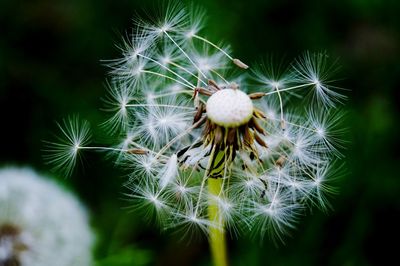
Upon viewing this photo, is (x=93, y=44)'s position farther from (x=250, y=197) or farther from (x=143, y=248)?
(x=250, y=197)

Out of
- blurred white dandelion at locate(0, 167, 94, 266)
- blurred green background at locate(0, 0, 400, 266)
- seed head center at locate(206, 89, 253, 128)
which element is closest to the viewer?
seed head center at locate(206, 89, 253, 128)

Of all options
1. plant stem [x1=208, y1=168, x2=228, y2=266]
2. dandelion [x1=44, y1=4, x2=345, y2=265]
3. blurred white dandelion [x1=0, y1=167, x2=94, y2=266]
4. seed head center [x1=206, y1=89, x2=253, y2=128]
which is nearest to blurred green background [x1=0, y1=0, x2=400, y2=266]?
blurred white dandelion [x1=0, y1=167, x2=94, y2=266]

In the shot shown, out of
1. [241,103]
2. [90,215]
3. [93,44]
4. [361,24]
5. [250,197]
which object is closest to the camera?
[241,103]

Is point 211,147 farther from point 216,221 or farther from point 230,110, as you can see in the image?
point 216,221

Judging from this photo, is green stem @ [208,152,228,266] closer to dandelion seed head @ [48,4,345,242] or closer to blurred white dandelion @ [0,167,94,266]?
dandelion seed head @ [48,4,345,242]

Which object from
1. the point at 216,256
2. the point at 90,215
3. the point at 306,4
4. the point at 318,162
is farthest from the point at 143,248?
the point at 306,4

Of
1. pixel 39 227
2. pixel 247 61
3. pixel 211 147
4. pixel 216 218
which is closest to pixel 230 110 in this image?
pixel 211 147
